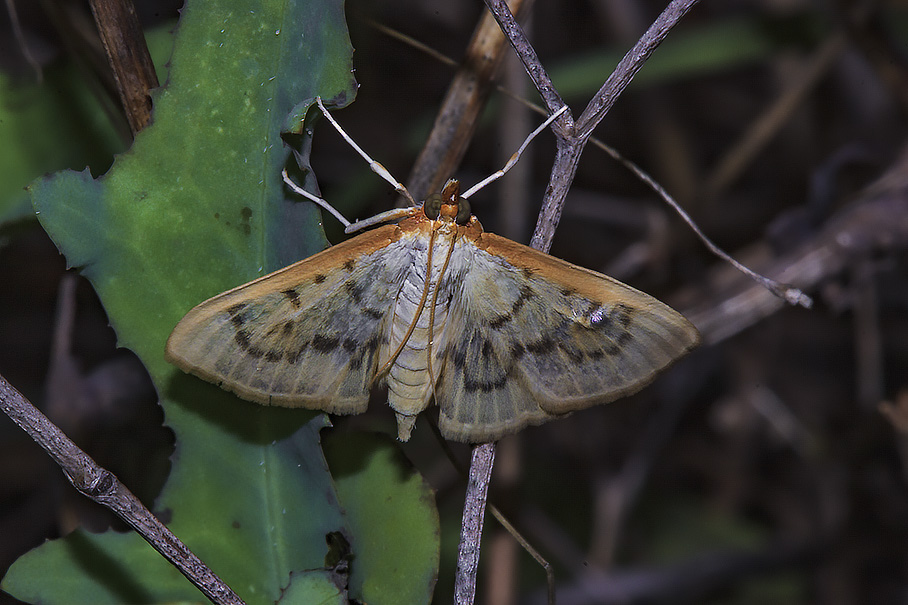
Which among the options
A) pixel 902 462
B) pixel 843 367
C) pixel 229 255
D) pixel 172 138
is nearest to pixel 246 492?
pixel 229 255

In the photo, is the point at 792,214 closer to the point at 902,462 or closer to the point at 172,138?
the point at 902,462

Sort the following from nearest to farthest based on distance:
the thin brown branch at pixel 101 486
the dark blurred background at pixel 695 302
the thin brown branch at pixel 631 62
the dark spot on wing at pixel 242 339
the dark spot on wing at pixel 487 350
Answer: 1. the thin brown branch at pixel 101 486
2. the thin brown branch at pixel 631 62
3. the dark spot on wing at pixel 242 339
4. the dark spot on wing at pixel 487 350
5. the dark blurred background at pixel 695 302

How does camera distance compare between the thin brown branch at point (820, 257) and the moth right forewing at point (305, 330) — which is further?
the thin brown branch at point (820, 257)

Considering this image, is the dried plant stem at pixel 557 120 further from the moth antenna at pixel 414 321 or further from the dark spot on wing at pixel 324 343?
the dark spot on wing at pixel 324 343

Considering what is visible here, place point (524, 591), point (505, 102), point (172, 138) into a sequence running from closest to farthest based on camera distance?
point (172, 138) < point (505, 102) < point (524, 591)

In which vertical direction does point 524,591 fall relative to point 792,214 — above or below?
below

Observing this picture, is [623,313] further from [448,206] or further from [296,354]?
[296,354]

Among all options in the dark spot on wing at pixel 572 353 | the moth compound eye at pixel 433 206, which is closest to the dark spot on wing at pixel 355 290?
the moth compound eye at pixel 433 206

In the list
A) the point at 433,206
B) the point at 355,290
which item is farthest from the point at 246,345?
the point at 433,206
